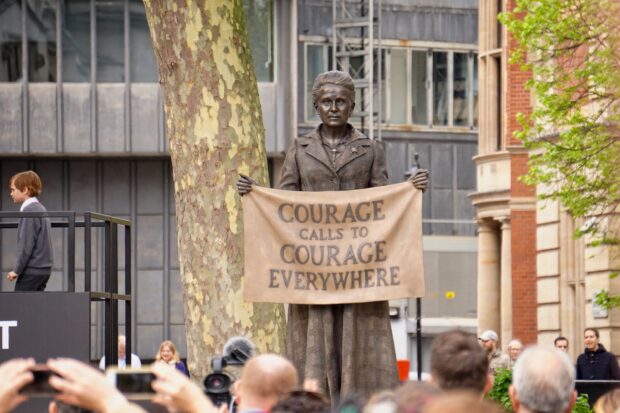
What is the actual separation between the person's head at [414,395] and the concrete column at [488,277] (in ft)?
115

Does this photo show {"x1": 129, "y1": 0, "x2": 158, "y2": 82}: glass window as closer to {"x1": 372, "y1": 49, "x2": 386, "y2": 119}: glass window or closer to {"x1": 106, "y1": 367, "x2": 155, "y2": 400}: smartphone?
{"x1": 372, "y1": 49, "x2": 386, "y2": 119}: glass window

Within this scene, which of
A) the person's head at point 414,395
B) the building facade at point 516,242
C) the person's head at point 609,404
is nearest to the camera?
the person's head at point 414,395

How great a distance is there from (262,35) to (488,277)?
315 inches

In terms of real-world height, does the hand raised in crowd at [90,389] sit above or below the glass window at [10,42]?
below

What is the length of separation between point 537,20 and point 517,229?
13.8 m

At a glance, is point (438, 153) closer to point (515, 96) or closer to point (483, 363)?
point (515, 96)

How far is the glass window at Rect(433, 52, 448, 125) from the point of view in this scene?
4612 cm

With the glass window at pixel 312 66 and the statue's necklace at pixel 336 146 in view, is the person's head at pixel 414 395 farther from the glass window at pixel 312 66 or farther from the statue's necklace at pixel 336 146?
the glass window at pixel 312 66

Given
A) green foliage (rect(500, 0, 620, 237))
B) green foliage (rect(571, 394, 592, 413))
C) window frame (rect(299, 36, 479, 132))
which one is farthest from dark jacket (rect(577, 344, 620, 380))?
window frame (rect(299, 36, 479, 132))

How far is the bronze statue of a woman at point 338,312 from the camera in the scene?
1179cm

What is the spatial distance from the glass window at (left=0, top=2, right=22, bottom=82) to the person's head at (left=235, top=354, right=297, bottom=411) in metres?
35.2

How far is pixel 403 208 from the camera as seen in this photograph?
40.8 ft

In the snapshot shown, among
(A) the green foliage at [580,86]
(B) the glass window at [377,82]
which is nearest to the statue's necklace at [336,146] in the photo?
(A) the green foliage at [580,86]

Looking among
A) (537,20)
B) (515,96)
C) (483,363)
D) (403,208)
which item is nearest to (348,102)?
(403,208)
